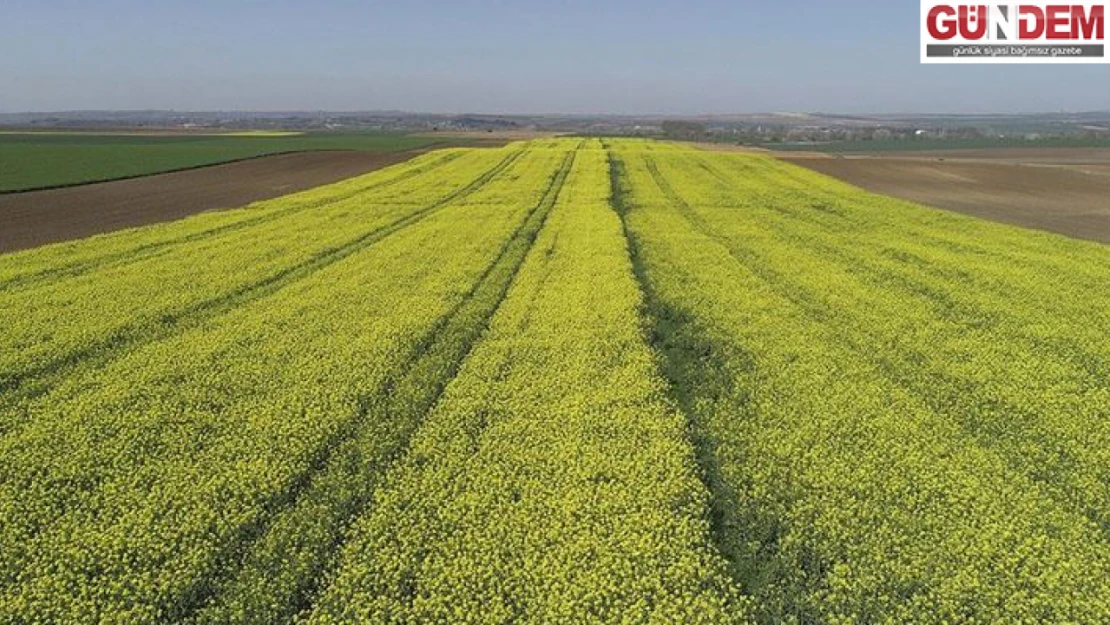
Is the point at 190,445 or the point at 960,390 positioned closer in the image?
the point at 190,445

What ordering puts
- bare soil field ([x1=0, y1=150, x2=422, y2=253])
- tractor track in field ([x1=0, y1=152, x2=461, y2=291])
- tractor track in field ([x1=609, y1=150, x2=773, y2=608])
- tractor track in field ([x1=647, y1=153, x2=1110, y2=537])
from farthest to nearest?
1. bare soil field ([x1=0, y1=150, x2=422, y2=253])
2. tractor track in field ([x1=0, y1=152, x2=461, y2=291])
3. tractor track in field ([x1=647, y1=153, x2=1110, y2=537])
4. tractor track in field ([x1=609, y1=150, x2=773, y2=608])

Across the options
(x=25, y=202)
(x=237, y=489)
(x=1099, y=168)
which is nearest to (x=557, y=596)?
(x=237, y=489)

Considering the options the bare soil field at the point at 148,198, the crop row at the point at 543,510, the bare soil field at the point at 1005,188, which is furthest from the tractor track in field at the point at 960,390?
the bare soil field at the point at 148,198

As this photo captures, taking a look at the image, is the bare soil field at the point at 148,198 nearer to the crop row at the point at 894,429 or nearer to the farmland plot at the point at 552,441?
the farmland plot at the point at 552,441

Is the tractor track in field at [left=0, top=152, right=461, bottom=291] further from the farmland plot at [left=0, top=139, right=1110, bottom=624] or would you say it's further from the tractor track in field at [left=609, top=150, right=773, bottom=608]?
the tractor track in field at [left=609, top=150, right=773, bottom=608]

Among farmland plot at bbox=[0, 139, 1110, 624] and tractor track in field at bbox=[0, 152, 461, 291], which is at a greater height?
tractor track in field at bbox=[0, 152, 461, 291]

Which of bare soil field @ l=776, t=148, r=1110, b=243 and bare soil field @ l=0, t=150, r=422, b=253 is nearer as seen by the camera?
bare soil field @ l=0, t=150, r=422, b=253

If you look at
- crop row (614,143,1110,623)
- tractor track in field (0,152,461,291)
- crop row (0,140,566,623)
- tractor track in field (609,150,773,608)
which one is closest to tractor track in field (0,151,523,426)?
crop row (0,140,566,623)

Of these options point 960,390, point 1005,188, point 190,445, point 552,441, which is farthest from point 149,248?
point 1005,188

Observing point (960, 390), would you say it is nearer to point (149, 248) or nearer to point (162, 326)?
point (162, 326)
